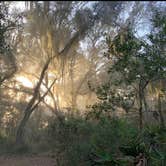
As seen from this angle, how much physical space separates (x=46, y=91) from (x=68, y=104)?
2002 millimetres

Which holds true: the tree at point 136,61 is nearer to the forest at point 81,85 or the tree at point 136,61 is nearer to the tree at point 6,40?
the forest at point 81,85

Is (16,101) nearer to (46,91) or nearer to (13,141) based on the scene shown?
(46,91)

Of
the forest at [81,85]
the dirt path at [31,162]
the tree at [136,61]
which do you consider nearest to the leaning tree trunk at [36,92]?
the forest at [81,85]

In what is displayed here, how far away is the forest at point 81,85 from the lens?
1295 centimetres

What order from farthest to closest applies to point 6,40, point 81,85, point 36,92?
point 81,85, point 36,92, point 6,40

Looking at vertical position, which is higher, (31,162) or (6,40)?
(6,40)

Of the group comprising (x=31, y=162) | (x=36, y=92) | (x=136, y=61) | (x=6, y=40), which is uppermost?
(x=6, y=40)

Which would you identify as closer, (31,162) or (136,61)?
(136,61)

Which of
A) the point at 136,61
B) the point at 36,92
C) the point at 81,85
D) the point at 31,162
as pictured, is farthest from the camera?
the point at 81,85

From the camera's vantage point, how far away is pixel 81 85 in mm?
32875

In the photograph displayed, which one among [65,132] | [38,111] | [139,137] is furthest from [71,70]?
[139,137]

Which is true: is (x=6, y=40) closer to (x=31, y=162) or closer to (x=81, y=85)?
(x=31, y=162)

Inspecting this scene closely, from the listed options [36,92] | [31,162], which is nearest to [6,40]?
[31,162]

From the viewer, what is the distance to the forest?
12945mm
